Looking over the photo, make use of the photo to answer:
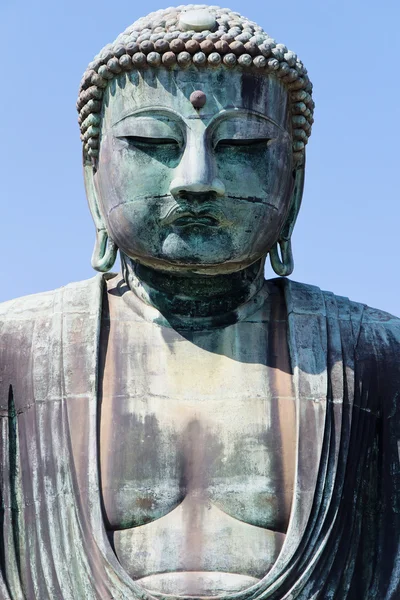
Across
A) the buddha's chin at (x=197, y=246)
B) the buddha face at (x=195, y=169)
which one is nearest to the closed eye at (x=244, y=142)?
the buddha face at (x=195, y=169)

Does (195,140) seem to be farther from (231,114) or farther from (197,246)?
(197,246)

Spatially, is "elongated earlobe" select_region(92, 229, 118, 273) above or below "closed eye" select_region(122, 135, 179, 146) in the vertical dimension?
below

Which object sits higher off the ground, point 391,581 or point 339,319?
point 339,319

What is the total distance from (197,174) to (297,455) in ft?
6.69

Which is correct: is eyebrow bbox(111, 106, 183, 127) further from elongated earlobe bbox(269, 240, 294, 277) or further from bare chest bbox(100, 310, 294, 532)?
bare chest bbox(100, 310, 294, 532)

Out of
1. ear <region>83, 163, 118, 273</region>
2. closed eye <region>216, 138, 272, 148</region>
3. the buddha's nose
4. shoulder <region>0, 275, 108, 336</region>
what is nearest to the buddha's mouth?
the buddha's nose

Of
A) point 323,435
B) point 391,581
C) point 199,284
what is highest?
point 199,284

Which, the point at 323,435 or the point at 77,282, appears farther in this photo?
the point at 77,282

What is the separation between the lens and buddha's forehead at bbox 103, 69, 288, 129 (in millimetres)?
15898

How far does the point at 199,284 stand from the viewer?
53.5ft

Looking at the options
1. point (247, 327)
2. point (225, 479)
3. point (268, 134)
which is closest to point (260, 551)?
point (225, 479)

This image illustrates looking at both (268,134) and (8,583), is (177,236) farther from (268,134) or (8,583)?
(8,583)

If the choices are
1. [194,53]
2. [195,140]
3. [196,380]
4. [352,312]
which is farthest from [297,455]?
[194,53]

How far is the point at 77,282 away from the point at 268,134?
1.85 meters
